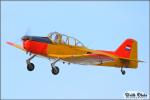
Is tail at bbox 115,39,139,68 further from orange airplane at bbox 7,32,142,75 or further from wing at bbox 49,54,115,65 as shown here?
wing at bbox 49,54,115,65

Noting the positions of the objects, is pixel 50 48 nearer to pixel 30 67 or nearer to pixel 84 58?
pixel 30 67

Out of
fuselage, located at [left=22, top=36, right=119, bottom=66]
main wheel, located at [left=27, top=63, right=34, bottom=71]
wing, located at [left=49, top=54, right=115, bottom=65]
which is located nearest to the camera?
wing, located at [left=49, top=54, right=115, bottom=65]

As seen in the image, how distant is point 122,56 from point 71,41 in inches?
208

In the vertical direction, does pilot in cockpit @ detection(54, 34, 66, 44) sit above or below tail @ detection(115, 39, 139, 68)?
above

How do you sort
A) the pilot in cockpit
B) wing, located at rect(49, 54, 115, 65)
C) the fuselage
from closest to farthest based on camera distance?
wing, located at rect(49, 54, 115, 65), the fuselage, the pilot in cockpit

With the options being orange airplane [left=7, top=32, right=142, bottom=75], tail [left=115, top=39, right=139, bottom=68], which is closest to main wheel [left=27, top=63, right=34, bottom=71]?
orange airplane [left=7, top=32, right=142, bottom=75]

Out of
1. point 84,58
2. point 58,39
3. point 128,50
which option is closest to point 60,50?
point 58,39

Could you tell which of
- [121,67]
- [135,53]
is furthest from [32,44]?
[135,53]

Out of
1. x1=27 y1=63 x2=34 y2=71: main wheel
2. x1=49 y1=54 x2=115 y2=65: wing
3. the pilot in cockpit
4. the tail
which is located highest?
the pilot in cockpit

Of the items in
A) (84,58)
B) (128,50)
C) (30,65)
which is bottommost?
(30,65)

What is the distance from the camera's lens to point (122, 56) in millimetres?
27766

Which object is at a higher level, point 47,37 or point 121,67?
point 47,37

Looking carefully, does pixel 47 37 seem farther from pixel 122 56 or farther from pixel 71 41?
pixel 122 56

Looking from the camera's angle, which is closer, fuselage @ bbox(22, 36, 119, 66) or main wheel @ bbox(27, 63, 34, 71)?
fuselage @ bbox(22, 36, 119, 66)
